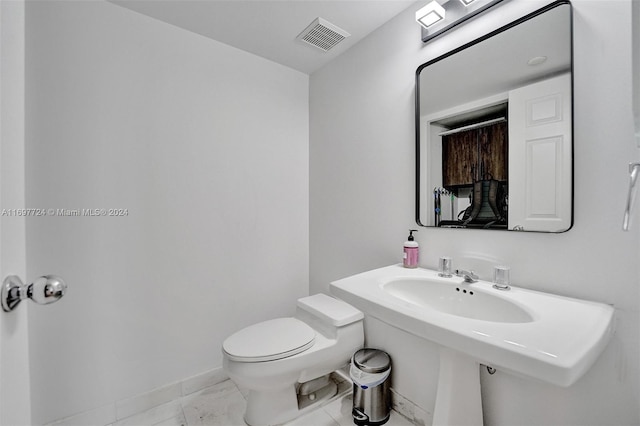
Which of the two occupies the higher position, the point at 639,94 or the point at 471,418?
the point at 639,94

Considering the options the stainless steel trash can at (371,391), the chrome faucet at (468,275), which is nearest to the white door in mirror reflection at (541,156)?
the chrome faucet at (468,275)

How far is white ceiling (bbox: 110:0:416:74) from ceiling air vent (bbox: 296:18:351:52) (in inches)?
0.9

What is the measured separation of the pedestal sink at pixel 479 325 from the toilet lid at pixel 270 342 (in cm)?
44

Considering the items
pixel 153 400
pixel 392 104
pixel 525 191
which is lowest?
pixel 153 400

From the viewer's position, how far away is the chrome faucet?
111 centimetres

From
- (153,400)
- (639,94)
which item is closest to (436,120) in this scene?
(639,94)

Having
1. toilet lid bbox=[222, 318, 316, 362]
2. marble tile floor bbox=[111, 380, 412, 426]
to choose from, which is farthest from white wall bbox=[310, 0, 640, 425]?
toilet lid bbox=[222, 318, 316, 362]

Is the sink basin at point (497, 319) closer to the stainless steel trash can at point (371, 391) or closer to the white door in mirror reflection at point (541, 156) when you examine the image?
the white door in mirror reflection at point (541, 156)

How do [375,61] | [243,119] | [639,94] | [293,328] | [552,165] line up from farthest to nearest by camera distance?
[243,119]
[375,61]
[293,328]
[552,165]
[639,94]

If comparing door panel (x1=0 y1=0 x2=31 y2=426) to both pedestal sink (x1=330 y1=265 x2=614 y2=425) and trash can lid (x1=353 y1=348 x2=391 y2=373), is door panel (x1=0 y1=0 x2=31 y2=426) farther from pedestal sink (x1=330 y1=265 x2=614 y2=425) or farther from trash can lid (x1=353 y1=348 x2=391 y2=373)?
trash can lid (x1=353 y1=348 x2=391 y2=373)

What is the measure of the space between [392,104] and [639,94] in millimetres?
1012

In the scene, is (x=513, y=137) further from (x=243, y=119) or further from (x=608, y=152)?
(x=243, y=119)

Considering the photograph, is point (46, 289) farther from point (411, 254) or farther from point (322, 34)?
point (322, 34)

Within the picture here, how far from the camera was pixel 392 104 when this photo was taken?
1.54m
